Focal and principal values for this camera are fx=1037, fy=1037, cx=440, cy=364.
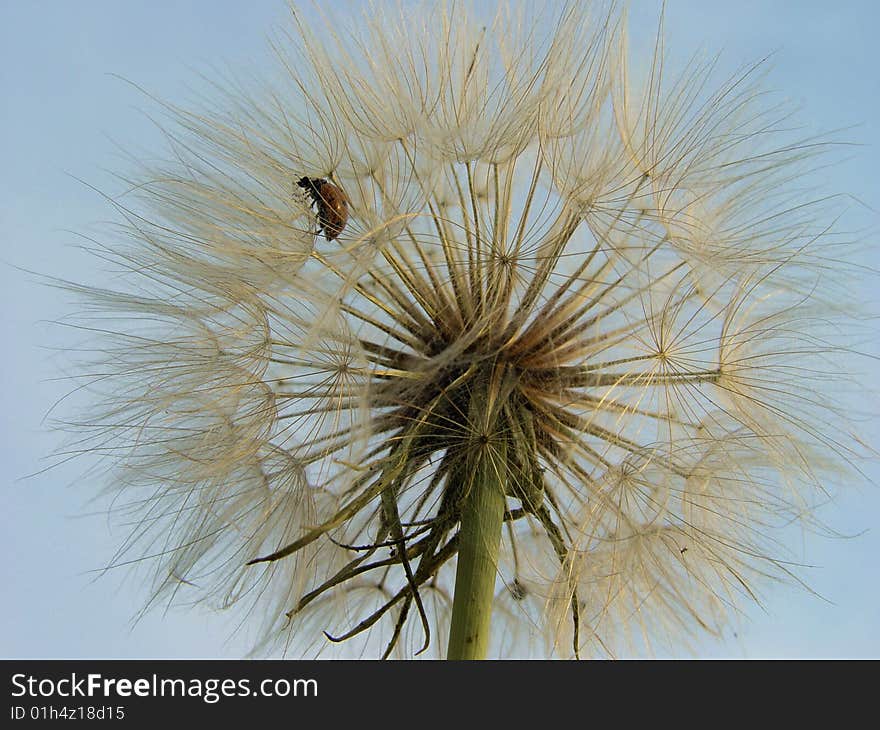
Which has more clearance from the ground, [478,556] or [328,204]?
[328,204]

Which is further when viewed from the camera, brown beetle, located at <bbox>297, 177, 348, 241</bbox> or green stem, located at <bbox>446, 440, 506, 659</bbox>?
brown beetle, located at <bbox>297, 177, 348, 241</bbox>

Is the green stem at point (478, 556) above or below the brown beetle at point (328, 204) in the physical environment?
below

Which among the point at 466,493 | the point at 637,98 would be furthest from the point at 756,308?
the point at 466,493

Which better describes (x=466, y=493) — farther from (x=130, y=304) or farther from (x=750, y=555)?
(x=130, y=304)

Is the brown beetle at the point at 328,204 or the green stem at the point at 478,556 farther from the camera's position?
the brown beetle at the point at 328,204

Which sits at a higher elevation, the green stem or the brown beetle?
the brown beetle
